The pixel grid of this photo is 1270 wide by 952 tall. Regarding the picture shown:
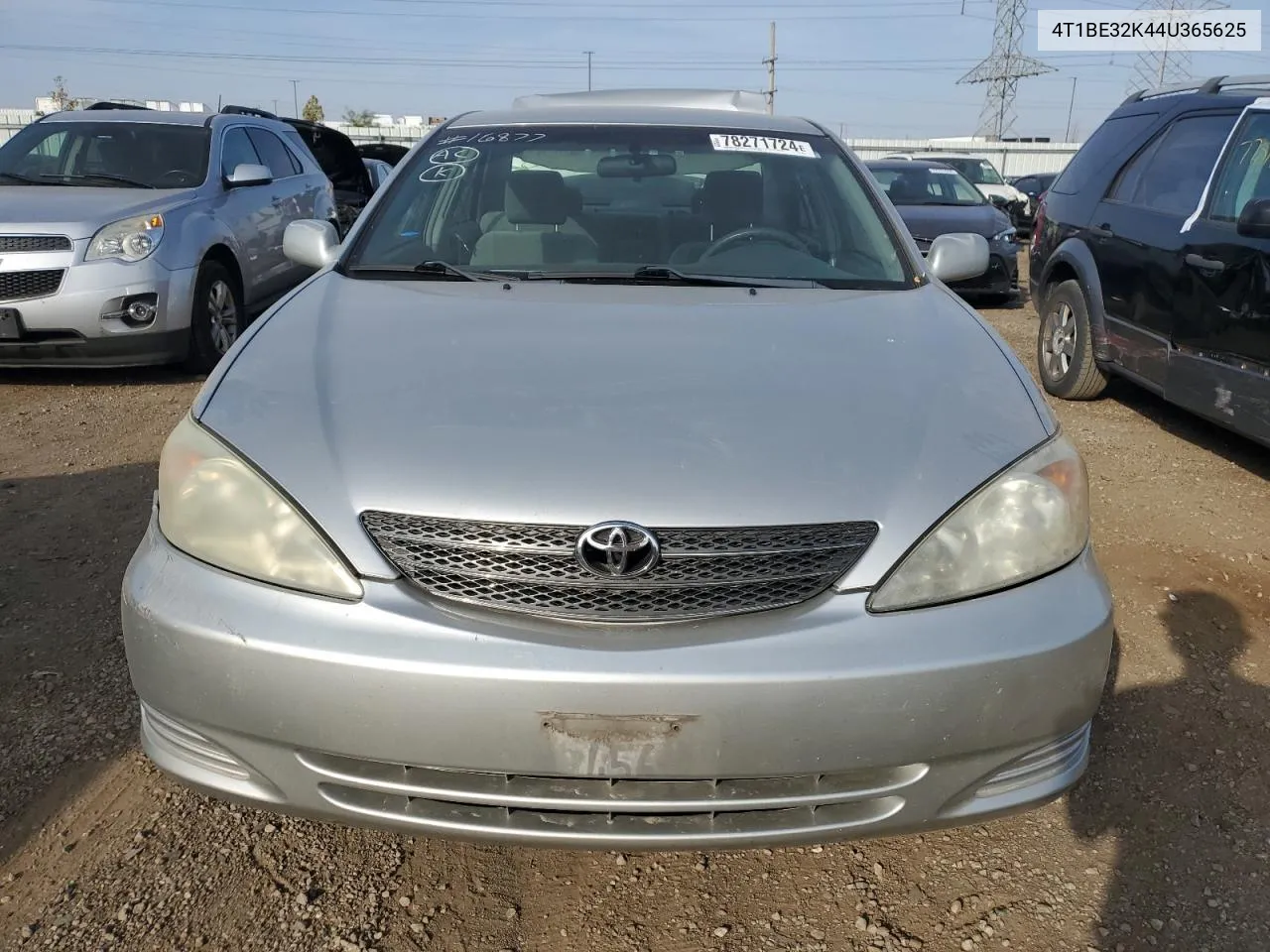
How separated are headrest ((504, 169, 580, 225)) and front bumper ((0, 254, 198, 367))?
334 centimetres

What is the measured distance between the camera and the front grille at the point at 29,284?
17.8 feet

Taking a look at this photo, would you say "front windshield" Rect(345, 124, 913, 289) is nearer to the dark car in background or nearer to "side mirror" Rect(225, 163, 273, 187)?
"side mirror" Rect(225, 163, 273, 187)

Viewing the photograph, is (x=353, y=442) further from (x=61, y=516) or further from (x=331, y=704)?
(x=61, y=516)

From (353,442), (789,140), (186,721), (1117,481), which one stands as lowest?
(1117,481)

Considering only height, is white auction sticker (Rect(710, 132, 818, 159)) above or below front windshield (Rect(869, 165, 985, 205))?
above

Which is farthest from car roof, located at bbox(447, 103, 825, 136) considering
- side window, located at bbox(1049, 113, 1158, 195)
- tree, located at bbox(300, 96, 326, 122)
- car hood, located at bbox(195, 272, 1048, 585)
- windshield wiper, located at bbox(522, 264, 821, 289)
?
tree, located at bbox(300, 96, 326, 122)

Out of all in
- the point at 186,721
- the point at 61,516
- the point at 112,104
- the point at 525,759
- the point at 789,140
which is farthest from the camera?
the point at 112,104

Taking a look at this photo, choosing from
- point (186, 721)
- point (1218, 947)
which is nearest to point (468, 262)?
point (186, 721)

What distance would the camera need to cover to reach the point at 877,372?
2090 mm

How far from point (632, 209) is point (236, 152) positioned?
16.6 feet

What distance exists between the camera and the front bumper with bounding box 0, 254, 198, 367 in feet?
17.8

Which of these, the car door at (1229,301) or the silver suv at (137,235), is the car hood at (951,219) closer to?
the car door at (1229,301)

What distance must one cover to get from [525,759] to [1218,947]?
1.38 metres

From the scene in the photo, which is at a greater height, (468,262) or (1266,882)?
(468,262)
